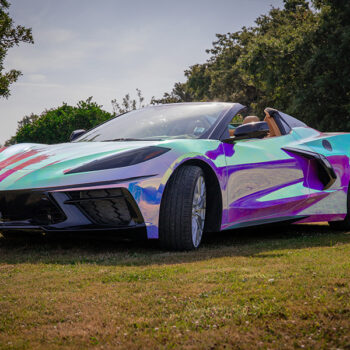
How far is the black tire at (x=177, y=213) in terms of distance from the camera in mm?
4180

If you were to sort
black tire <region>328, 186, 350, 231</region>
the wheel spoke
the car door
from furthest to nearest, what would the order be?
black tire <region>328, 186, 350, 231</region> < the car door < the wheel spoke

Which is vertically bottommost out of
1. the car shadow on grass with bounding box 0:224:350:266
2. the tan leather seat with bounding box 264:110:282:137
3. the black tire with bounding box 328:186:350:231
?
the black tire with bounding box 328:186:350:231

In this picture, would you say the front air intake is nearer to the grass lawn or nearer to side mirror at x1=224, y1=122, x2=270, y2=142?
the grass lawn

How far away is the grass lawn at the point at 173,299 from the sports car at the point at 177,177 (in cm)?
31

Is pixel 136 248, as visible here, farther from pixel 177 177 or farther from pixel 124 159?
pixel 124 159

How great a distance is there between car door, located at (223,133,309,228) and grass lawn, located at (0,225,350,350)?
2.29 feet

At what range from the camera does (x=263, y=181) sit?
5.16 m

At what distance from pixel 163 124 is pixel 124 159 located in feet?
3.68

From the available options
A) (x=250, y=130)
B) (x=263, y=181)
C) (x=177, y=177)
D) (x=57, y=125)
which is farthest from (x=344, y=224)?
(x=57, y=125)

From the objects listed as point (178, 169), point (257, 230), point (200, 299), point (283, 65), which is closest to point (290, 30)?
point (283, 65)

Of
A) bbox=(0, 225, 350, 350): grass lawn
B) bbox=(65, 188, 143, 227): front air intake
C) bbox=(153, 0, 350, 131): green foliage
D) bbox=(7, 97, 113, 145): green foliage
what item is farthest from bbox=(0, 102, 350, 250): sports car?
bbox=(153, 0, 350, 131): green foliage

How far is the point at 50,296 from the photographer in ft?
9.18

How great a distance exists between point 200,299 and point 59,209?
174cm

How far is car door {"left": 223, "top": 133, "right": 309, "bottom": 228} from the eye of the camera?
191 inches
